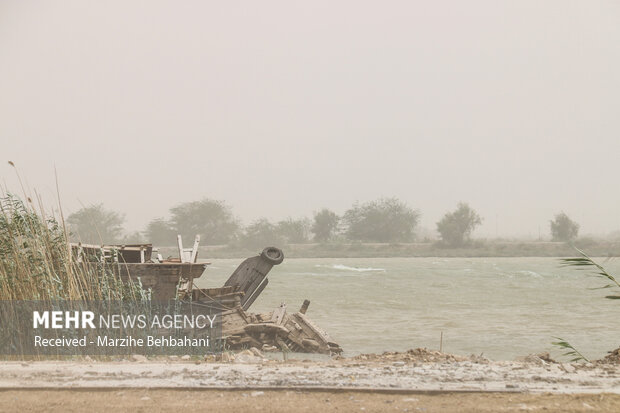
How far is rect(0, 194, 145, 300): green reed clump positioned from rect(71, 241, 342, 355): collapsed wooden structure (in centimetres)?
121

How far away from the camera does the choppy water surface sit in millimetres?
18906

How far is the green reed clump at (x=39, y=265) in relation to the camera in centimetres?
921

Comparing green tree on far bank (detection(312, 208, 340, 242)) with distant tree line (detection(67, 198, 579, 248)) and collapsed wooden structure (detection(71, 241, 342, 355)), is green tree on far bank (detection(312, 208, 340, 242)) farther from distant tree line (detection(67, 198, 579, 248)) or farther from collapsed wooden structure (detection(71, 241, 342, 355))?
collapsed wooden structure (detection(71, 241, 342, 355))

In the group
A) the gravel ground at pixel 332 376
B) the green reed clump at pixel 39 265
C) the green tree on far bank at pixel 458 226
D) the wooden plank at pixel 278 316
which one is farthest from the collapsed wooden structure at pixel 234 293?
the green tree on far bank at pixel 458 226

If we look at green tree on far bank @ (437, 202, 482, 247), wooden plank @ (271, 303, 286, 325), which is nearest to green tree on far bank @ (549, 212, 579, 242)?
green tree on far bank @ (437, 202, 482, 247)

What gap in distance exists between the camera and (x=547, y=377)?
20.0ft

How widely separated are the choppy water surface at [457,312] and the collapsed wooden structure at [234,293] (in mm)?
1823

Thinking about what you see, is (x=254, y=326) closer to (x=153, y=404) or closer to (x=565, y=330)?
(x=153, y=404)

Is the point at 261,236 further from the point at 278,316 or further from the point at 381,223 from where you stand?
the point at 278,316

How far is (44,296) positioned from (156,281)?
3364 millimetres

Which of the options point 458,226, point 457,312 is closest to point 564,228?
point 458,226

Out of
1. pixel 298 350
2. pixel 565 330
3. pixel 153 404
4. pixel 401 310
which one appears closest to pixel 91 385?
pixel 153 404

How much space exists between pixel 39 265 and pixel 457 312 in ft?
72.0

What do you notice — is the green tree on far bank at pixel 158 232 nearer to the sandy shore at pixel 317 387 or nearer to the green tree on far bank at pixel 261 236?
the green tree on far bank at pixel 261 236
